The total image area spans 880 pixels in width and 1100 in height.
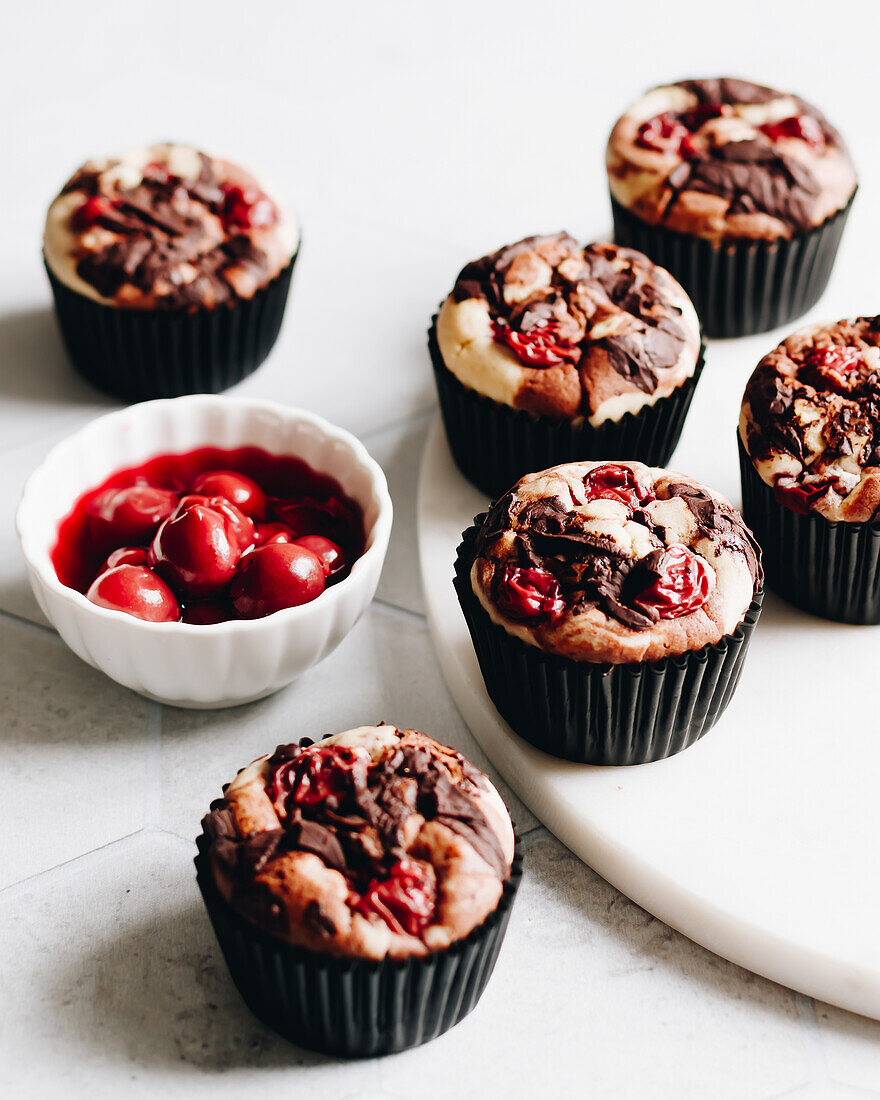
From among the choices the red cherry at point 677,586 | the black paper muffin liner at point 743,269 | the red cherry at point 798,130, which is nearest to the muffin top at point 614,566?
the red cherry at point 677,586

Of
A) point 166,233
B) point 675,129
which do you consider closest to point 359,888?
point 166,233

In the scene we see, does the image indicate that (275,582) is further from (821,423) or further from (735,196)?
(735,196)

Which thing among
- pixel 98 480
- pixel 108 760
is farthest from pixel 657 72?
pixel 108 760

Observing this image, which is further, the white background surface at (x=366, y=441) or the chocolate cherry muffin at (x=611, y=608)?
the chocolate cherry muffin at (x=611, y=608)

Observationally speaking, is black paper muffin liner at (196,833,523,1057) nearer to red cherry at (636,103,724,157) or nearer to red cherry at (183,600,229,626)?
red cherry at (183,600,229,626)

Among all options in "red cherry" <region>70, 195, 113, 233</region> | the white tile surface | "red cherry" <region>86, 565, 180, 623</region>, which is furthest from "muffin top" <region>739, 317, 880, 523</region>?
"red cherry" <region>70, 195, 113, 233</region>

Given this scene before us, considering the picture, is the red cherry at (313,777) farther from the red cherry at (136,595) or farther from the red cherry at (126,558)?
the red cherry at (126,558)

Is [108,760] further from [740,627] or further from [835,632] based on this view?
[835,632]

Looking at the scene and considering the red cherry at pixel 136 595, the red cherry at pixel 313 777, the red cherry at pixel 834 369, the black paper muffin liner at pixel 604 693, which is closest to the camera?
the red cherry at pixel 313 777
